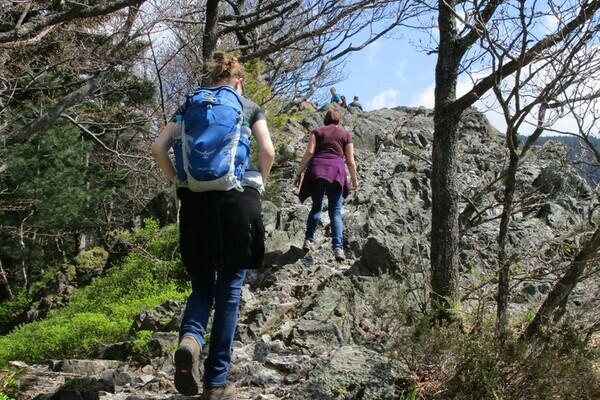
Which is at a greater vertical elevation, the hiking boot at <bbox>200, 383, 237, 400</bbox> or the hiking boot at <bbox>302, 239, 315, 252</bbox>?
the hiking boot at <bbox>302, 239, 315, 252</bbox>

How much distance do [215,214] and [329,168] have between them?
14.9 feet

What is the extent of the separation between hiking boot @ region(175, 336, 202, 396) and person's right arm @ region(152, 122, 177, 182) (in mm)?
970

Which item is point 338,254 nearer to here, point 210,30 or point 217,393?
point 210,30

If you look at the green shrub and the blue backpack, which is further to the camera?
the green shrub

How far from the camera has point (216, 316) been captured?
3529 millimetres

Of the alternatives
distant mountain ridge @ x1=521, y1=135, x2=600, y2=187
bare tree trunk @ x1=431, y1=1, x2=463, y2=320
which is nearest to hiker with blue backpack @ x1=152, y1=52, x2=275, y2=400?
bare tree trunk @ x1=431, y1=1, x2=463, y2=320

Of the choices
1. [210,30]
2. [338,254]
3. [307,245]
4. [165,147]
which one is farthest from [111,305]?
[165,147]

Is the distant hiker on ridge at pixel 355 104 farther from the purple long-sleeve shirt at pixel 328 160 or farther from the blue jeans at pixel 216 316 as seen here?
the blue jeans at pixel 216 316

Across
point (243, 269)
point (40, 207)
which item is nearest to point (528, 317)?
point (243, 269)

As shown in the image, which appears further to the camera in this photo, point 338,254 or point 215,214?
point 338,254

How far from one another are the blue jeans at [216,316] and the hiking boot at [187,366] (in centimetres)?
11

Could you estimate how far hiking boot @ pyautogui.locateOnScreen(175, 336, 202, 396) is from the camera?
10.8 ft

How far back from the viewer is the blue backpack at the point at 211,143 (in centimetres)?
346

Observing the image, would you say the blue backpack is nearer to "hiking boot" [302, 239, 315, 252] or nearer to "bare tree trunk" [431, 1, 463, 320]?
"bare tree trunk" [431, 1, 463, 320]
